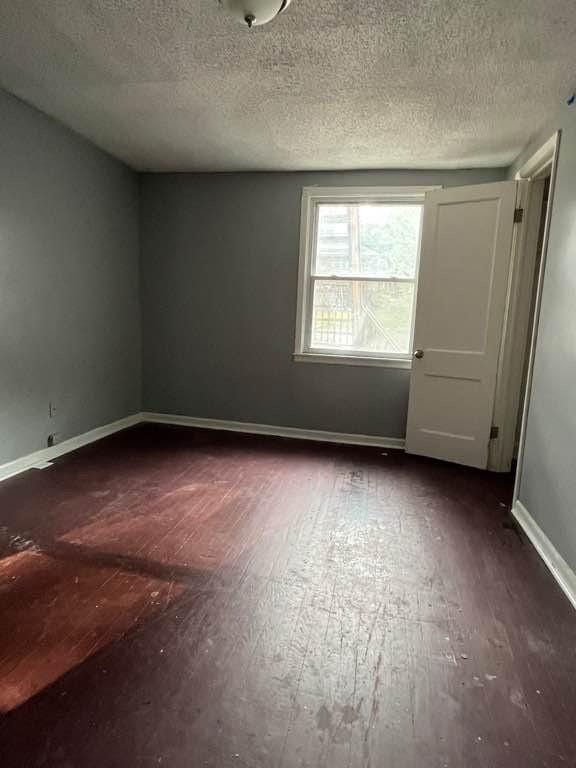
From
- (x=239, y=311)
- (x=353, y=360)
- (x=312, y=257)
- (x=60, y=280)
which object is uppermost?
(x=312, y=257)

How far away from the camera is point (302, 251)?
13.0ft

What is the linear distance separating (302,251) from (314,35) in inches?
80.6

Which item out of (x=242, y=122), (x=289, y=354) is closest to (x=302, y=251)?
(x=289, y=354)

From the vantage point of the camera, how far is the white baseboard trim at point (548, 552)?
75.1 inches

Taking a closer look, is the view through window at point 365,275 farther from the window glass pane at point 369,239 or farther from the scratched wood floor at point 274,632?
the scratched wood floor at point 274,632

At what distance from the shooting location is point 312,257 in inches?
157

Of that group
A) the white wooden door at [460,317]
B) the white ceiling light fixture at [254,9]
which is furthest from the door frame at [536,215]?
the white ceiling light fixture at [254,9]

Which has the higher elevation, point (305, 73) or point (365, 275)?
point (305, 73)

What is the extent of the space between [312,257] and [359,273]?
472 millimetres

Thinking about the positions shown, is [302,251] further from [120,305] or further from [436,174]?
[120,305]

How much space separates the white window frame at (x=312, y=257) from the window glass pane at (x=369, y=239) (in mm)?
62

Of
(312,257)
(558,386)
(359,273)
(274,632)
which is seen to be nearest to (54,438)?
(274,632)

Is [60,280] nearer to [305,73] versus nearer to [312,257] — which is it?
[312,257]

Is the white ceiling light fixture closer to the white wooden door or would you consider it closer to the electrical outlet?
the white wooden door
